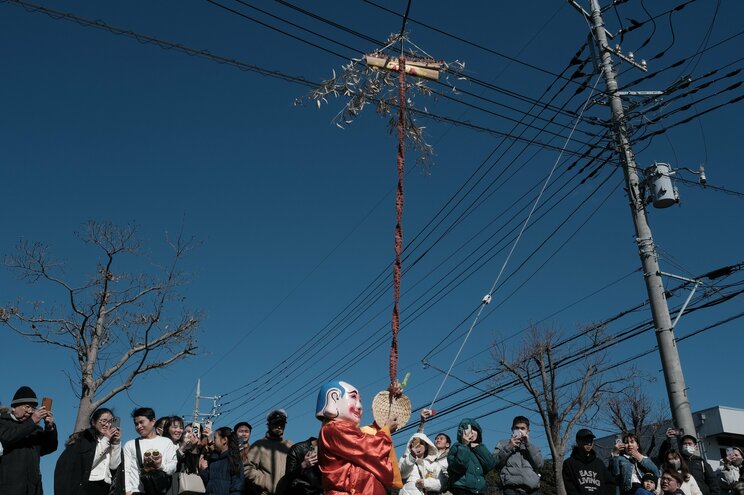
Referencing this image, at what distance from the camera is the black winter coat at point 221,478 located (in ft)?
24.6

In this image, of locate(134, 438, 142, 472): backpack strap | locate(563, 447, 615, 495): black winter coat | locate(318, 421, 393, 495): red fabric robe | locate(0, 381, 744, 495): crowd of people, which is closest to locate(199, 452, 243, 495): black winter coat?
locate(0, 381, 744, 495): crowd of people

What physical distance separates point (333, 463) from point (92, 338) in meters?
12.9

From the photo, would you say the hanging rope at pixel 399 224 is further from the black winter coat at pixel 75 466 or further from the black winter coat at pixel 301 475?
the black winter coat at pixel 75 466

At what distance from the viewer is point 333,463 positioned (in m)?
6.02

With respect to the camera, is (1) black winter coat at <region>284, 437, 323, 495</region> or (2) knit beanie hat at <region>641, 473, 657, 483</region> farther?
(2) knit beanie hat at <region>641, 473, 657, 483</region>

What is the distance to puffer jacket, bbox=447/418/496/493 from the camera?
7.83 meters

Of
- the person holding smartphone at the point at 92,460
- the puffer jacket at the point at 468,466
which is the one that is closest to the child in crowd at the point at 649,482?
the puffer jacket at the point at 468,466

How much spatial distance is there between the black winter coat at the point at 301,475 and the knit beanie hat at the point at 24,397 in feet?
8.81

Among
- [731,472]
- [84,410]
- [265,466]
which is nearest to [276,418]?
[265,466]

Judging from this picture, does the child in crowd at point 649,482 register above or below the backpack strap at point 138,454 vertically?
below

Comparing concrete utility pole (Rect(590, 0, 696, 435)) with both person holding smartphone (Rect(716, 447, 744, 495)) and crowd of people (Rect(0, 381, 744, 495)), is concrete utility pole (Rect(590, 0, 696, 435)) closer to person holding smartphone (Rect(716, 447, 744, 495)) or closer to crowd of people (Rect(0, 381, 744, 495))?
person holding smartphone (Rect(716, 447, 744, 495))

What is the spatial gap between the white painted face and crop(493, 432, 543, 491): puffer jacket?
8.39 ft

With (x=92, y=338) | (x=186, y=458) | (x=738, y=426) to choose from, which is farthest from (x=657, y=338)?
(x=738, y=426)

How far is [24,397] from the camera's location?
6.94 metres
